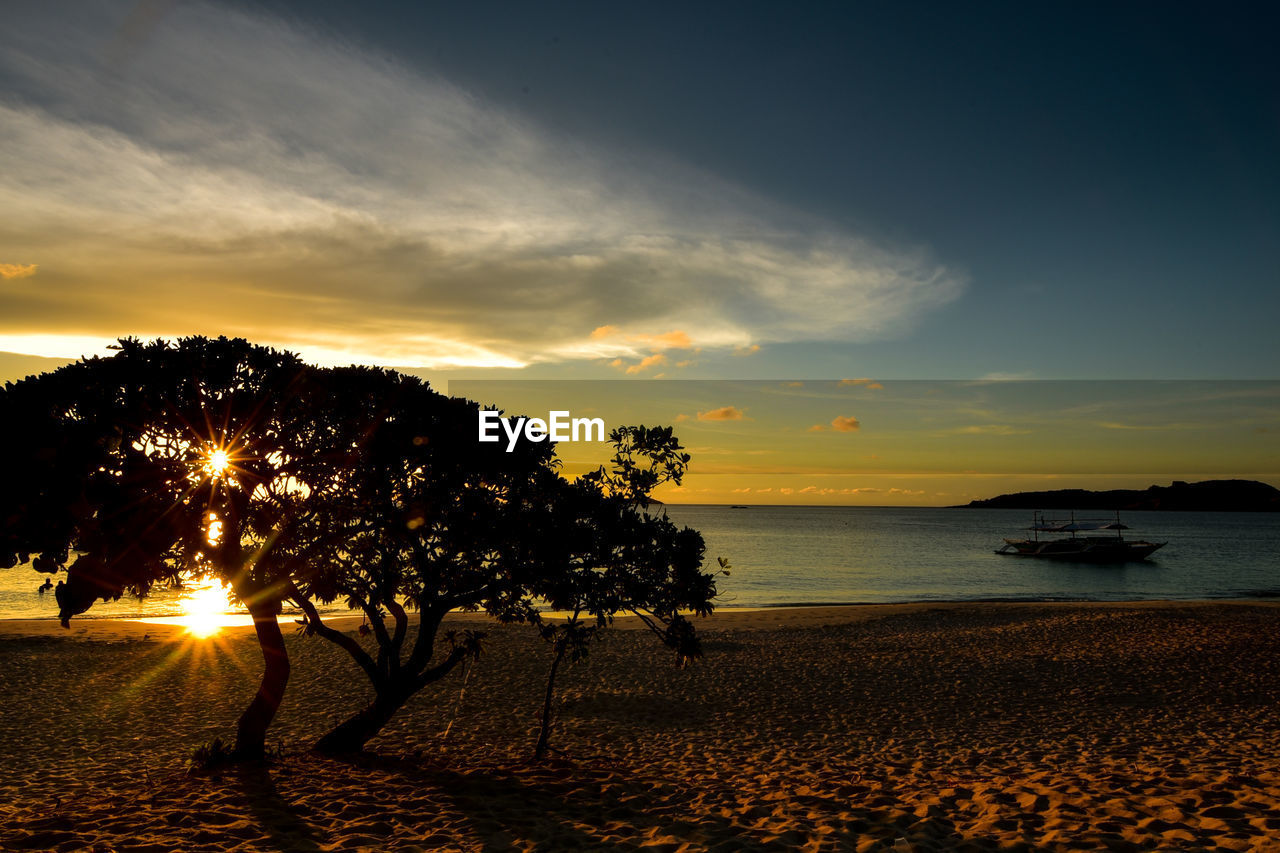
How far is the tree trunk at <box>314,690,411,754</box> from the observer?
11.7 metres

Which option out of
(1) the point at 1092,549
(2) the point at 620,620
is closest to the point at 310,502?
(2) the point at 620,620

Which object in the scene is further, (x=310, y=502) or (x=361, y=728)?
(x=361, y=728)

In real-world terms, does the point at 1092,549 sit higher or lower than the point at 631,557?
lower

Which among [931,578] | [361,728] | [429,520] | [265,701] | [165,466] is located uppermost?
[165,466]

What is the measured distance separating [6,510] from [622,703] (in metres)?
12.7

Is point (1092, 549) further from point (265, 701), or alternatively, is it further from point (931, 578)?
point (265, 701)

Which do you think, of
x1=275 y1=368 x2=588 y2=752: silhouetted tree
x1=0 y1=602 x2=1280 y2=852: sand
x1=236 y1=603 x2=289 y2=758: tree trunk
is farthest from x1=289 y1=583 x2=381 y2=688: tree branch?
x1=0 y1=602 x2=1280 y2=852: sand

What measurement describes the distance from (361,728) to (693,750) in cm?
568

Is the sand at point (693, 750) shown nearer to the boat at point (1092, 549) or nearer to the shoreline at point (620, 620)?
the shoreline at point (620, 620)

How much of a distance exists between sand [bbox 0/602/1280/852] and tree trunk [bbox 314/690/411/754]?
43cm

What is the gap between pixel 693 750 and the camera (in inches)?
531

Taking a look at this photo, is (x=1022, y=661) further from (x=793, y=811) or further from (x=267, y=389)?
(x=267, y=389)

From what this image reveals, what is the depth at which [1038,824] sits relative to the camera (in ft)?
29.0

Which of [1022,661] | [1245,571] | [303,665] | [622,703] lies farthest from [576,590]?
[1245,571]
